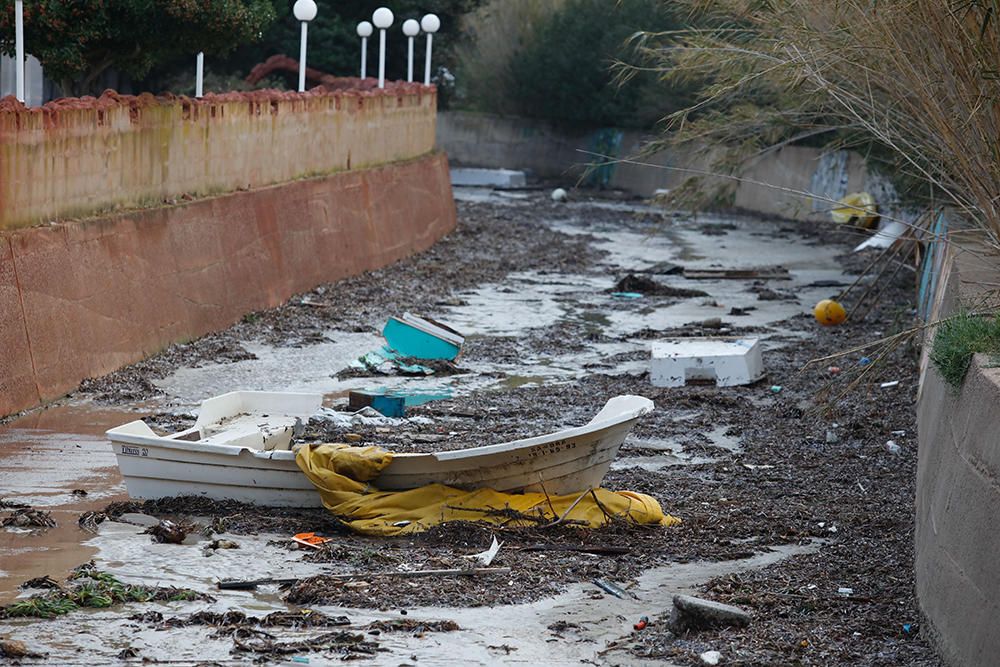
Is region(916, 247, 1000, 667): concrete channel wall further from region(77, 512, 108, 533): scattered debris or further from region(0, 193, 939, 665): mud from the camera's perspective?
region(77, 512, 108, 533): scattered debris

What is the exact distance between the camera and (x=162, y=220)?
14695mm

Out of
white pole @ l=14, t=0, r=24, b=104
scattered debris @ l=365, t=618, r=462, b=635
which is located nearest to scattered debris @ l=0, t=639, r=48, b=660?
scattered debris @ l=365, t=618, r=462, b=635

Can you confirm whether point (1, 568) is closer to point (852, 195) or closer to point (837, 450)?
point (837, 450)

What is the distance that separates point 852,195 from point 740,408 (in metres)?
19.6

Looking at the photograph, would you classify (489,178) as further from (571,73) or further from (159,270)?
(159,270)

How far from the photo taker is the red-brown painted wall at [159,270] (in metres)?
11.7

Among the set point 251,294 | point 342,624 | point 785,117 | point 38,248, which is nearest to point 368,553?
point 342,624

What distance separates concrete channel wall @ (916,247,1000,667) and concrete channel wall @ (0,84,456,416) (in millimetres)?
7537

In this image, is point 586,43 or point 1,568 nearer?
point 1,568

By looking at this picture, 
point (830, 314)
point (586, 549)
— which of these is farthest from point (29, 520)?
point (830, 314)

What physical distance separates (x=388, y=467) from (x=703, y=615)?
2.60 meters

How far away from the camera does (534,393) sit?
44.2 feet

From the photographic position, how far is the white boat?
861 cm

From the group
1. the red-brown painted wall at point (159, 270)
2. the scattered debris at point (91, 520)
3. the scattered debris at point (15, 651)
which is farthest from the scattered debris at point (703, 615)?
the red-brown painted wall at point (159, 270)
